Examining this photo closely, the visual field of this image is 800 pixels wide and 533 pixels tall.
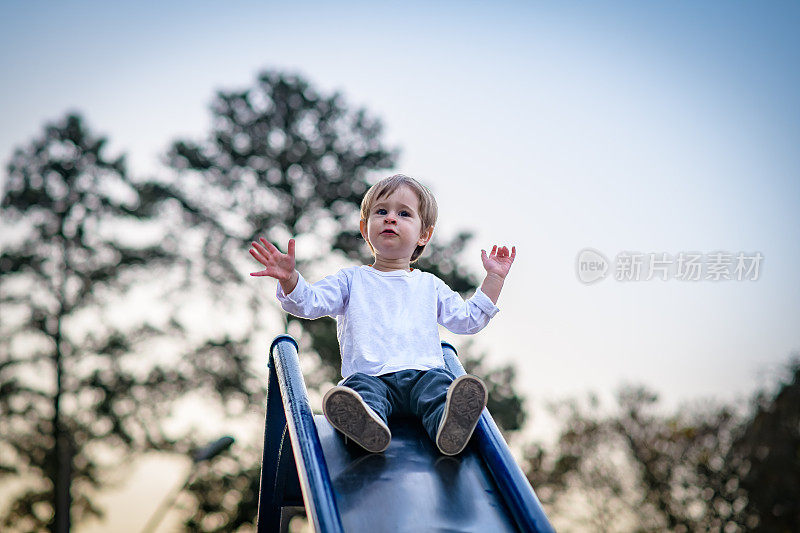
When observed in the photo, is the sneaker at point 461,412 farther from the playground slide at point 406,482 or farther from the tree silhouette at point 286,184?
the tree silhouette at point 286,184

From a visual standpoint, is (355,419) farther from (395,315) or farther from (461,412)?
(395,315)

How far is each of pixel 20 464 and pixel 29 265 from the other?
361 centimetres

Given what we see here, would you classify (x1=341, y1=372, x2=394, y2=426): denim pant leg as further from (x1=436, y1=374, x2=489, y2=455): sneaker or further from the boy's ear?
the boy's ear

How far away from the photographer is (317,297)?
3.31 meters

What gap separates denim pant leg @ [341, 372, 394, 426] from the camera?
9.67 feet

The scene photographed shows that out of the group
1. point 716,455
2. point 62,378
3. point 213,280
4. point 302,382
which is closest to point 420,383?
point 302,382

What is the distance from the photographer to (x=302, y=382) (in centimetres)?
320

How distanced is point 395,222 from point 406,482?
118cm

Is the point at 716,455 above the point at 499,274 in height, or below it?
below

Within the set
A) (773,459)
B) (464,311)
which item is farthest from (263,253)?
(773,459)

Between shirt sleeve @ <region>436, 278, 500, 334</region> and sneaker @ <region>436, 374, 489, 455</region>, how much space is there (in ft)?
2.21

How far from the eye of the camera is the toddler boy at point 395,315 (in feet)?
9.31

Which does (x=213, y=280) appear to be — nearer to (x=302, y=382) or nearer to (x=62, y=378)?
(x=62, y=378)

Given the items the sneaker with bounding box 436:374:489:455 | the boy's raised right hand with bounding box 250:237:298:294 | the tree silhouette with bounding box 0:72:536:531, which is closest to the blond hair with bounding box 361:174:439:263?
the boy's raised right hand with bounding box 250:237:298:294
